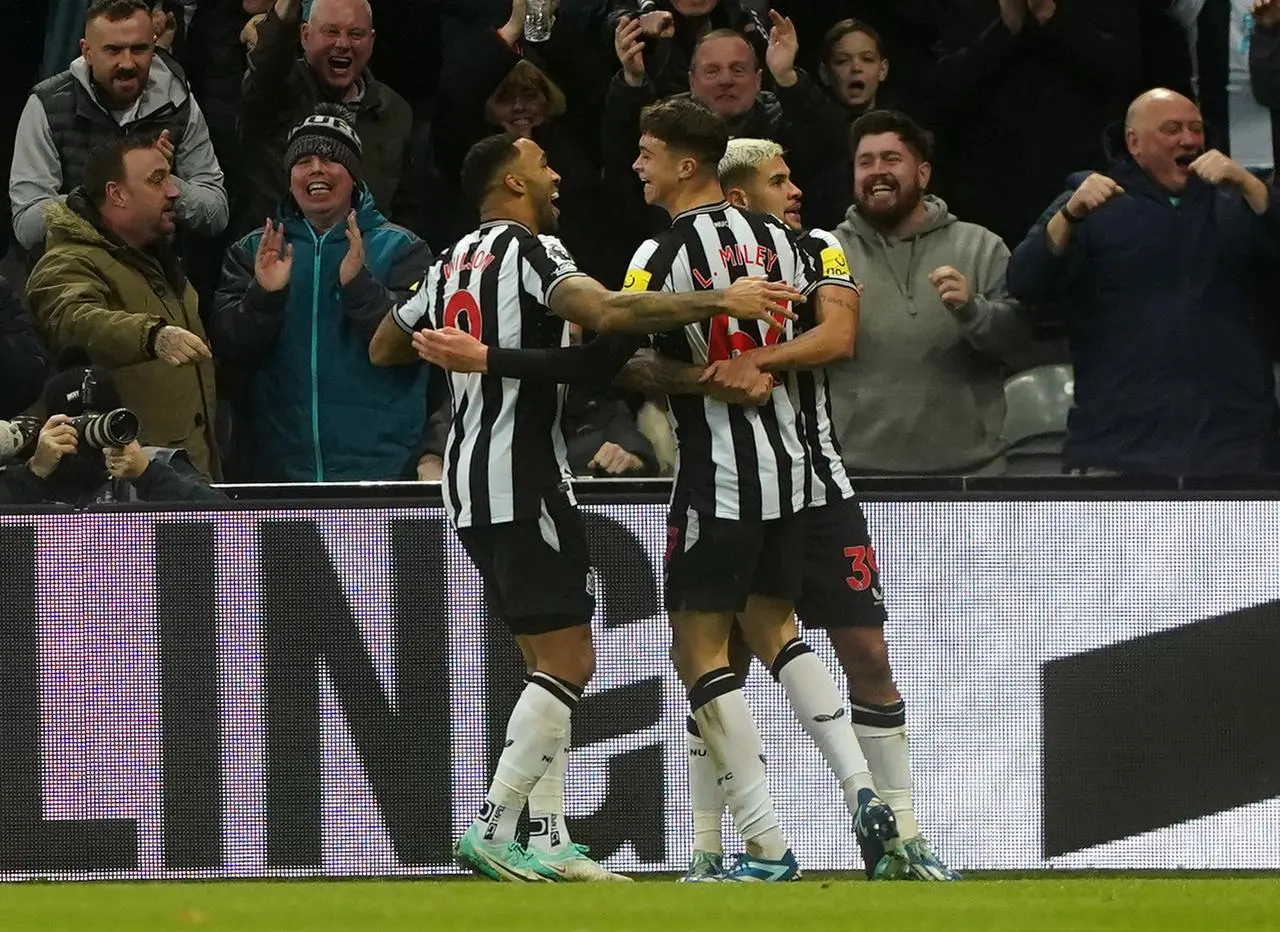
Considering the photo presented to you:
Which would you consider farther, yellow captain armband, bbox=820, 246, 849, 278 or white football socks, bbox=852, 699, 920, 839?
white football socks, bbox=852, 699, 920, 839

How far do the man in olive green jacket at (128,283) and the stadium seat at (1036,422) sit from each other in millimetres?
3100

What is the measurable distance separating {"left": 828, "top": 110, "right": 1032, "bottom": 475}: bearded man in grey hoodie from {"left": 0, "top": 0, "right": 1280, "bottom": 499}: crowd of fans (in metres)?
0.01

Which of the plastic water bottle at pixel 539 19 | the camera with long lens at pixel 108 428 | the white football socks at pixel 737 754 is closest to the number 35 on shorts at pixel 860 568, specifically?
the white football socks at pixel 737 754

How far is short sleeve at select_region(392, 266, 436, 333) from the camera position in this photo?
7.45 meters

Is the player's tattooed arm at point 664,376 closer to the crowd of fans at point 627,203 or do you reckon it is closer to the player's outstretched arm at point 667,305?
the player's outstretched arm at point 667,305

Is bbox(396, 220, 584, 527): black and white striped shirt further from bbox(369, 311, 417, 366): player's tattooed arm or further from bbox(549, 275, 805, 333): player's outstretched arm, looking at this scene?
bbox(369, 311, 417, 366): player's tattooed arm

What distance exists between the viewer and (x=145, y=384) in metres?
8.80

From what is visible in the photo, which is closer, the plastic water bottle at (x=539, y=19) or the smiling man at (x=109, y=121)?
the smiling man at (x=109, y=121)

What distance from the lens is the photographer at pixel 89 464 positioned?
7.99 m

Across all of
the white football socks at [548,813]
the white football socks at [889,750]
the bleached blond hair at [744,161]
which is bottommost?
the white football socks at [548,813]

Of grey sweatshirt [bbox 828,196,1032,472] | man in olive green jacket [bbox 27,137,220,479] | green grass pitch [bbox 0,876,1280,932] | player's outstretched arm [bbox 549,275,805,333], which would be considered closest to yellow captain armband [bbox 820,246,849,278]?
player's outstretched arm [bbox 549,275,805,333]

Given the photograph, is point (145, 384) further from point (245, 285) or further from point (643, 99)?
point (643, 99)

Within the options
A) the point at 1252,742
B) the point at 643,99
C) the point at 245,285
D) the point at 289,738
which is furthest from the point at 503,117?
the point at 1252,742

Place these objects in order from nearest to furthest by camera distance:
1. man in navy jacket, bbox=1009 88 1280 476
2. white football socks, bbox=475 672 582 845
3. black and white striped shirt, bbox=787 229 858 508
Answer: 1. white football socks, bbox=475 672 582 845
2. black and white striped shirt, bbox=787 229 858 508
3. man in navy jacket, bbox=1009 88 1280 476
